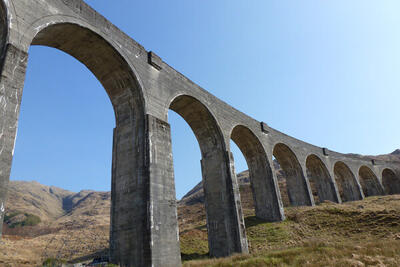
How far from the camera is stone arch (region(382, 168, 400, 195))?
41.7 m

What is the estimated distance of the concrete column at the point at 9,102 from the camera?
6.39 metres

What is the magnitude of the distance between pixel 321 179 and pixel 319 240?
1835 centimetres

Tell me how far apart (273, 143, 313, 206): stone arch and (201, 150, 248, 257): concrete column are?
10278 mm

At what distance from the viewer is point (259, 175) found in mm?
21234

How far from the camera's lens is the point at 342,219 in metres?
18.2

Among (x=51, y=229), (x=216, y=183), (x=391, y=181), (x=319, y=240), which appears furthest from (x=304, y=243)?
(x=51, y=229)

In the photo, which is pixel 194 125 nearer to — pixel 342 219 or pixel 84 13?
pixel 84 13

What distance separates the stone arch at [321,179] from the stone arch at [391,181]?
63.1 feet

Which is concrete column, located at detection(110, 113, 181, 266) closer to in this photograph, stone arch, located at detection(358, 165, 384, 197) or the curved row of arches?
the curved row of arches

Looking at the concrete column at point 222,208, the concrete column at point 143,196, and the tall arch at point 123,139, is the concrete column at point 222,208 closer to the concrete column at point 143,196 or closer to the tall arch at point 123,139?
the concrete column at point 143,196

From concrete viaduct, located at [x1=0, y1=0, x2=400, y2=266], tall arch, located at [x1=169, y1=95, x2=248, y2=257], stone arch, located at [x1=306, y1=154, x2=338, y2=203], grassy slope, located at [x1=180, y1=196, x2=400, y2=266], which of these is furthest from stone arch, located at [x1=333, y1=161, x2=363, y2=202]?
tall arch, located at [x1=169, y1=95, x2=248, y2=257]

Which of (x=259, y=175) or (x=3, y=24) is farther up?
(x=3, y=24)

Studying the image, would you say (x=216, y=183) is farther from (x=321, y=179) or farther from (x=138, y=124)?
(x=321, y=179)

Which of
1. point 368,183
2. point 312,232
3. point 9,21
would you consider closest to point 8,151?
point 9,21
